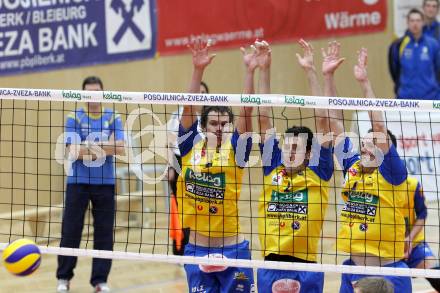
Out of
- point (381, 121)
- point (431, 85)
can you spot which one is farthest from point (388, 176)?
point (431, 85)

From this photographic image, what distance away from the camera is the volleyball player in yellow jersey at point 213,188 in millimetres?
7434

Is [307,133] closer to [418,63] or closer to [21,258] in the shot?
[21,258]

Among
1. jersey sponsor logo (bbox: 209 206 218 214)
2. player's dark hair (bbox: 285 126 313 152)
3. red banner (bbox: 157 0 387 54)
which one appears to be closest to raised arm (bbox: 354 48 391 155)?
player's dark hair (bbox: 285 126 313 152)

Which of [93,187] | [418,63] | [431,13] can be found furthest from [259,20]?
[93,187]

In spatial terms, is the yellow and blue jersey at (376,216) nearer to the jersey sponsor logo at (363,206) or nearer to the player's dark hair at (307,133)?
the jersey sponsor logo at (363,206)

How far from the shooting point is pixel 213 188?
7508 mm

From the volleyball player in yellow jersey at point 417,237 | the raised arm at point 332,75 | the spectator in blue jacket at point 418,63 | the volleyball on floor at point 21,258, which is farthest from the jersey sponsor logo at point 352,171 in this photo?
the spectator in blue jacket at point 418,63

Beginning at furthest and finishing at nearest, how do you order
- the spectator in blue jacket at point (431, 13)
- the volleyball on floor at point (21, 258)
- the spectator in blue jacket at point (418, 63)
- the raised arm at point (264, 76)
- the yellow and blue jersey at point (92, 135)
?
the spectator in blue jacket at point (431, 13) < the spectator in blue jacket at point (418, 63) < the yellow and blue jersey at point (92, 135) < the raised arm at point (264, 76) < the volleyball on floor at point (21, 258)

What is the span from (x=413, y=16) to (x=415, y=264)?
6899 millimetres

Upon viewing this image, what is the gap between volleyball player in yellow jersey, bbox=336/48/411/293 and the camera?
285 inches

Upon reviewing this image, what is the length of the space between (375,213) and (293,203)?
0.65m

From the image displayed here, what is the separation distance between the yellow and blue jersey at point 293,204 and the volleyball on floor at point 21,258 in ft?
6.24

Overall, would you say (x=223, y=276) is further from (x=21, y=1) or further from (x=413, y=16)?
(x=413, y=16)

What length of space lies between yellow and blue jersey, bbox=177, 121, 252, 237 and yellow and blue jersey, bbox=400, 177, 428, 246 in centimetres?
159
